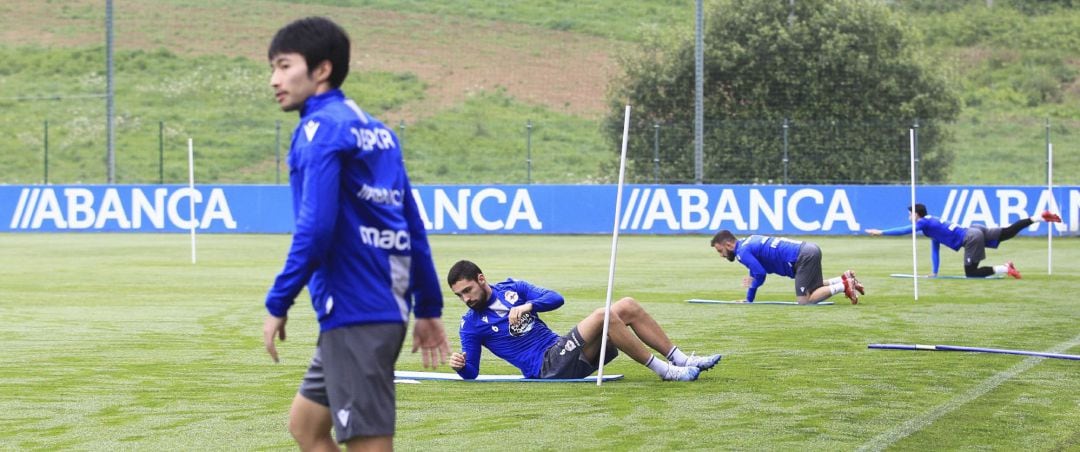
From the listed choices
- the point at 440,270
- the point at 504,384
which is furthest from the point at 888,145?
the point at 504,384

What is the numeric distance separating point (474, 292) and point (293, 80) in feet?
16.5

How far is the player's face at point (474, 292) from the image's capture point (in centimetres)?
1027

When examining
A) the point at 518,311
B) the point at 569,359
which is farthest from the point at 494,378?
the point at 518,311

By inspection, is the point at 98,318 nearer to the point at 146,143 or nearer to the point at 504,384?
the point at 504,384

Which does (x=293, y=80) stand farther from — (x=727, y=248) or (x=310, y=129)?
(x=727, y=248)

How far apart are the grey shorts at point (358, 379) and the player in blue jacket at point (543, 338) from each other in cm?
491

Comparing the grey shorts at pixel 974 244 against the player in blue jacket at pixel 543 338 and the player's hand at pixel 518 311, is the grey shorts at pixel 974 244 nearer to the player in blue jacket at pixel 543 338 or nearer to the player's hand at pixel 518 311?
the player in blue jacket at pixel 543 338

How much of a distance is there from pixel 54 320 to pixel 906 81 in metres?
37.7

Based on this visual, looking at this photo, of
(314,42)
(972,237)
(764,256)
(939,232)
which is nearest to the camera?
(314,42)

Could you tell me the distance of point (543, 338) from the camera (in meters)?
11.1

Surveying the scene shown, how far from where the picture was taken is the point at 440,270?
83.9ft

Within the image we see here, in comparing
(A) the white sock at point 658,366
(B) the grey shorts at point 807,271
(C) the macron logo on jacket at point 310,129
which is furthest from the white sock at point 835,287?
(C) the macron logo on jacket at point 310,129

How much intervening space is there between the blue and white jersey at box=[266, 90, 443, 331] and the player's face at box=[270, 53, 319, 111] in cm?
4

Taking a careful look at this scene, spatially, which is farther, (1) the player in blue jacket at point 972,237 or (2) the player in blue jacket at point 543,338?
(1) the player in blue jacket at point 972,237
